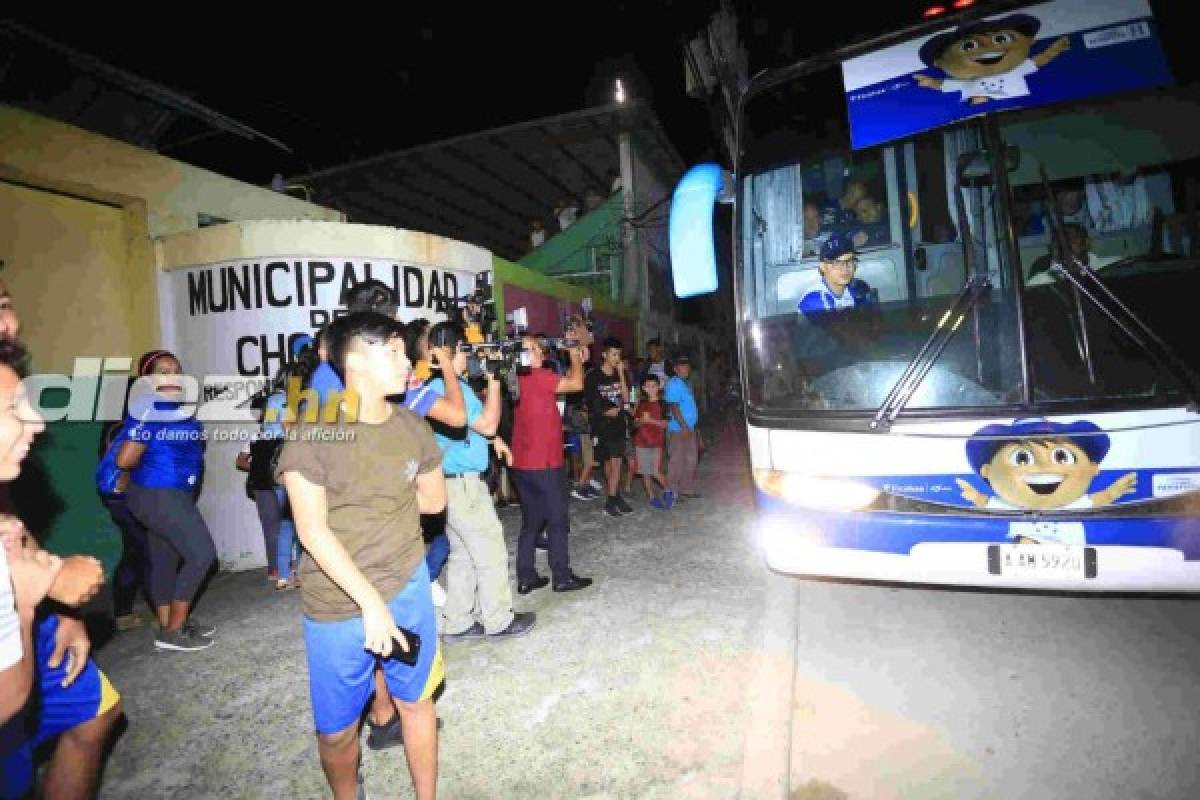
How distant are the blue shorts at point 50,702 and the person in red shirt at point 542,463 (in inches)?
107

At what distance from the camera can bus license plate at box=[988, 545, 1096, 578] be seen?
295 cm

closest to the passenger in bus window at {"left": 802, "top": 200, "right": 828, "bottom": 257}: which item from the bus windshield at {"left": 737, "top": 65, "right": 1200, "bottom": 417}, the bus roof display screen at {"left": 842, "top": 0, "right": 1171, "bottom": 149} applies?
the bus windshield at {"left": 737, "top": 65, "right": 1200, "bottom": 417}

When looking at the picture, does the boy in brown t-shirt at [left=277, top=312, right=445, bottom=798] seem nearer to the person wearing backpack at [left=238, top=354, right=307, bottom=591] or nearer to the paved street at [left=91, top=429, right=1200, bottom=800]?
the paved street at [left=91, top=429, right=1200, bottom=800]

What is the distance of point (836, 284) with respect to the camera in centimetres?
373

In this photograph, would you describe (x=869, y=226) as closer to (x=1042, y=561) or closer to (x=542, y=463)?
(x=1042, y=561)

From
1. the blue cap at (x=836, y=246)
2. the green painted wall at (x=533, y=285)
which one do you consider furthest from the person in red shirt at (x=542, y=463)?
the green painted wall at (x=533, y=285)

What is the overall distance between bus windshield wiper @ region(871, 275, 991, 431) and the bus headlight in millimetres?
353

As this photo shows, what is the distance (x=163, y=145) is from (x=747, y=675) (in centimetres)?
1029

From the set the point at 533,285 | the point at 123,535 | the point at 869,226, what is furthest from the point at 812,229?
the point at 533,285

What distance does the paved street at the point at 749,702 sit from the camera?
2.50 m

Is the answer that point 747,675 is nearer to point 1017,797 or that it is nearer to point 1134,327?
point 1017,797

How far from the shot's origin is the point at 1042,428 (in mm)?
3010

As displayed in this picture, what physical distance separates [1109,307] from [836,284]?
1.31 metres

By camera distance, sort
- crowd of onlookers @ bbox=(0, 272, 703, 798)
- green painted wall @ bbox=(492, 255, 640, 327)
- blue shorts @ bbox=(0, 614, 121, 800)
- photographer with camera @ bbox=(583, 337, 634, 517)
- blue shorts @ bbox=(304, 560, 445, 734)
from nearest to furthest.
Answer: blue shorts @ bbox=(0, 614, 121, 800) → crowd of onlookers @ bbox=(0, 272, 703, 798) → blue shorts @ bbox=(304, 560, 445, 734) → photographer with camera @ bbox=(583, 337, 634, 517) → green painted wall @ bbox=(492, 255, 640, 327)
